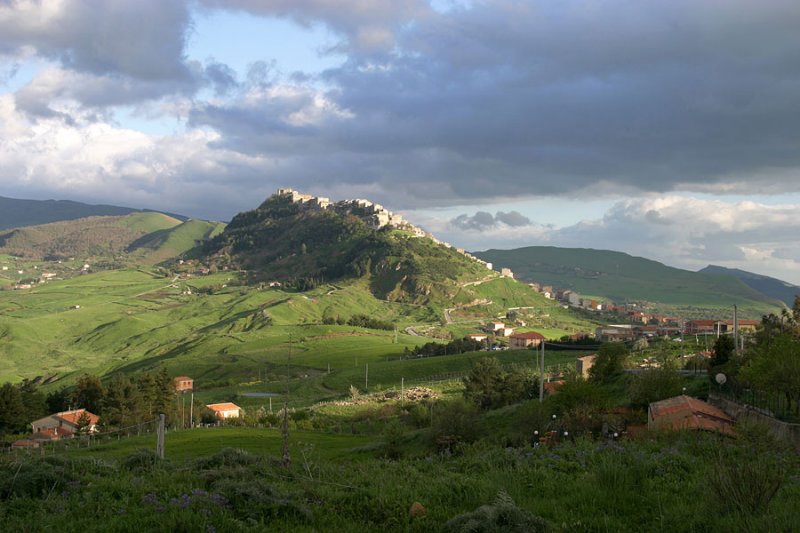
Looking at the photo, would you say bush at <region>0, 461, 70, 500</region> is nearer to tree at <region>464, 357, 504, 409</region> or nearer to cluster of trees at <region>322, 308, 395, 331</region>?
tree at <region>464, 357, 504, 409</region>

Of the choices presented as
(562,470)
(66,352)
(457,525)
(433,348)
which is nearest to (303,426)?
(562,470)

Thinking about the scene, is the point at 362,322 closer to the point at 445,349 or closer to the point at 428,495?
the point at 445,349

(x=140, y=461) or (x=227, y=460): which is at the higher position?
(x=227, y=460)

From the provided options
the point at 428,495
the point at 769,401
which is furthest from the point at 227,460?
the point at 769,401

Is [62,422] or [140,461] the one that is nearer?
[140,461]

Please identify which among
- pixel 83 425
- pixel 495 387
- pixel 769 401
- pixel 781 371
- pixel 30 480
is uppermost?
pixel 781 371

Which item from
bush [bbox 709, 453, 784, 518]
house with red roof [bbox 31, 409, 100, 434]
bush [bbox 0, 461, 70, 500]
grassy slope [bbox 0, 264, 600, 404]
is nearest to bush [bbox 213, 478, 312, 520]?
bush [bbox 0, 461, 70, 500]

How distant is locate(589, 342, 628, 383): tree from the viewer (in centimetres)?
5641

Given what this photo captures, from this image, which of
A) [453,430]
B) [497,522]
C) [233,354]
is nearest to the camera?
[497,522]

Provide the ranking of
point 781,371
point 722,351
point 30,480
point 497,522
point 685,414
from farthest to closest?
point 722,351, point 685,414, point 781,371, point 30,480, point 497,522

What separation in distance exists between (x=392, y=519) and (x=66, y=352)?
7535 inches

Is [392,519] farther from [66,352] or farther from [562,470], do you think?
[66,352]

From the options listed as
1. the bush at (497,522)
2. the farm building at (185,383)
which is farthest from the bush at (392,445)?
the farm building at (185,383)

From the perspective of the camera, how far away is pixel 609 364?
190 ft
